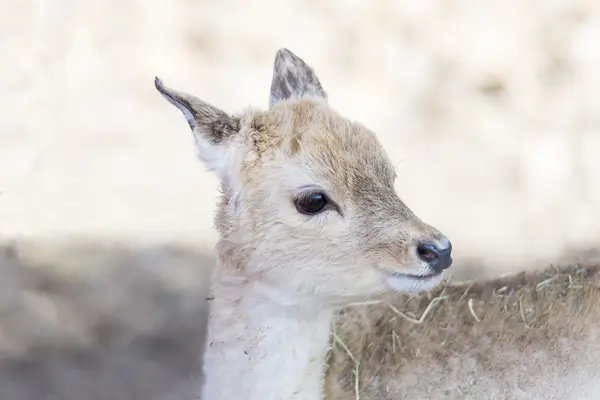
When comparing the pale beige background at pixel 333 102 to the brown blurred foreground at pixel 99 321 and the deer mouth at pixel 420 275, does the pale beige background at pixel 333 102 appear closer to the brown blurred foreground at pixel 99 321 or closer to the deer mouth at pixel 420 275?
the brown blurred foreground at pixel 99 321

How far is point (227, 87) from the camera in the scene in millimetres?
4973

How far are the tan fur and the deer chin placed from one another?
2.99 ft

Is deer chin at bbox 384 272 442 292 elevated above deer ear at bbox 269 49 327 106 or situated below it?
below

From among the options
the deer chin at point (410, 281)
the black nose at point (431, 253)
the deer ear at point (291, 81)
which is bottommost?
the deer chin at point (410, 281)

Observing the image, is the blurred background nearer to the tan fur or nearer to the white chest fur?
the tan fur

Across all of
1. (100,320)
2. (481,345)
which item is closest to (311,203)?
(481,345)

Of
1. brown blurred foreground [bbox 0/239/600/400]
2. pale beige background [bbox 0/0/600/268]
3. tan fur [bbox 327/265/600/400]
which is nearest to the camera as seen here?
tan fur [bbox 327/265/600/400]

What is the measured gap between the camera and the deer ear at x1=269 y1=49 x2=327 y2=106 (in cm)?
342

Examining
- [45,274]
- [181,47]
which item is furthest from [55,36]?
[45,274]

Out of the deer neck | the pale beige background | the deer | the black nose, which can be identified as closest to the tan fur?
the deer neck

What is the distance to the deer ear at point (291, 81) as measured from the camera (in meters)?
3.42

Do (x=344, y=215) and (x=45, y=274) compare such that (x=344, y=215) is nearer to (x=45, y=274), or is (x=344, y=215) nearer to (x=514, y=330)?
(x=514, y=330)

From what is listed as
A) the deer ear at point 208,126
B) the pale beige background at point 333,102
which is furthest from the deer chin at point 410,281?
the pale beige background at point 333,102

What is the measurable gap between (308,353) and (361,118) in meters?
2.40
